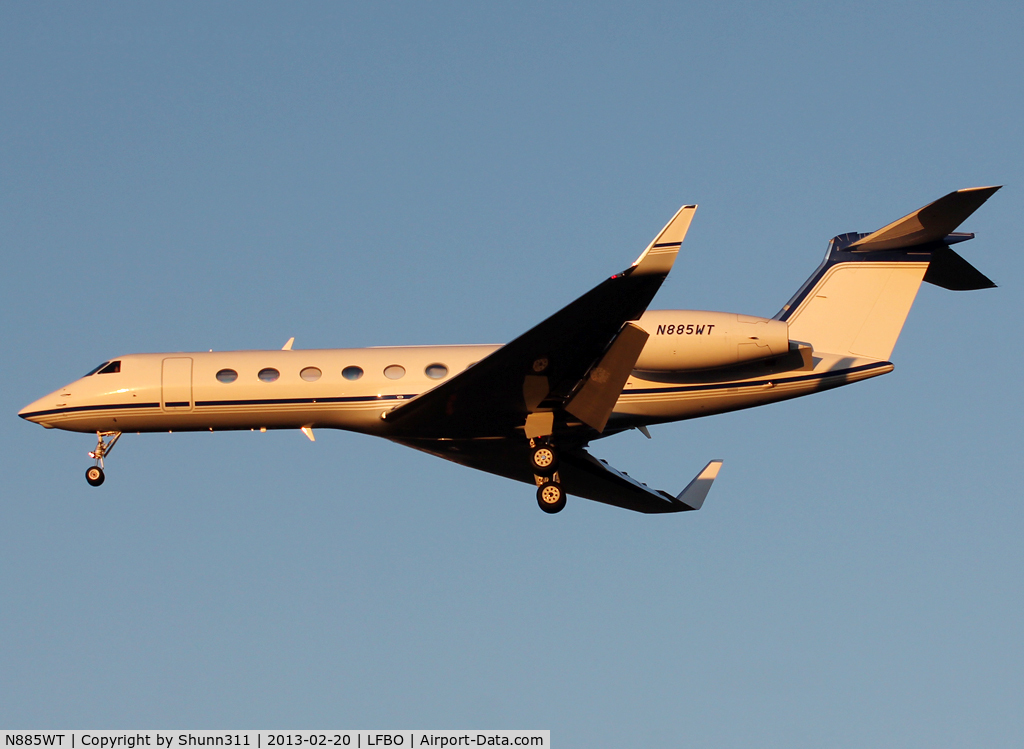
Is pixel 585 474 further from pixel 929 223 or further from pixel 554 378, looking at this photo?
pixel 929 223

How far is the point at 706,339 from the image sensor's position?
20078 millimetres

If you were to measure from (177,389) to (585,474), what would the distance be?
7689 mm

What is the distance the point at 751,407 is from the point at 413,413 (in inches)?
224

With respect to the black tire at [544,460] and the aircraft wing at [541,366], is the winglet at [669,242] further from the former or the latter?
the black tire at [544,460]

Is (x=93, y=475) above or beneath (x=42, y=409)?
beneath

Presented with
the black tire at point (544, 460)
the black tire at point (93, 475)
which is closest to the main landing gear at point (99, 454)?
the black tire at point (93, 475)

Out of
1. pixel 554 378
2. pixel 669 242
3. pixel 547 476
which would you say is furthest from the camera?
pixel 547 476

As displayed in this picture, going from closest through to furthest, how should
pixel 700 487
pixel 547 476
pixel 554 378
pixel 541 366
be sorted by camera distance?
pixel 541 366 < pixel 554 378 < pixel 547 476 < pixel 700 487

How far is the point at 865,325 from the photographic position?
22078mm

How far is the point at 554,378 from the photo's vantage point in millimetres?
19828

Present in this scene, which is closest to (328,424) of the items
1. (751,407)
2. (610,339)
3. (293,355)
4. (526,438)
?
(293,355)

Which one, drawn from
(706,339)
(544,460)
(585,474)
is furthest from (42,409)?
(706,339)

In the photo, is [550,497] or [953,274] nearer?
[550,497]

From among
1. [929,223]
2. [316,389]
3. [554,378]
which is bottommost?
[554,378]
